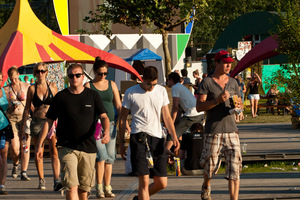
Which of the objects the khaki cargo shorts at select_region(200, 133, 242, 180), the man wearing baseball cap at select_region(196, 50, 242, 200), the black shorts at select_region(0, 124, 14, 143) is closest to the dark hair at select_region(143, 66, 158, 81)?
the man wearing baseball cap at select_region(196, 50, 242, 200)

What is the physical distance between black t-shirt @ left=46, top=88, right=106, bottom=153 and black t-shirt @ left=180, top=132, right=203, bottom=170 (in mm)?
4497

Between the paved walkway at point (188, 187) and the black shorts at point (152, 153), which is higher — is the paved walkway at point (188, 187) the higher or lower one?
the lower one

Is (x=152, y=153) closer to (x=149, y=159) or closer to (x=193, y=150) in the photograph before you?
(x=149, y=159)

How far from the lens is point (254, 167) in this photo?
40.7ft

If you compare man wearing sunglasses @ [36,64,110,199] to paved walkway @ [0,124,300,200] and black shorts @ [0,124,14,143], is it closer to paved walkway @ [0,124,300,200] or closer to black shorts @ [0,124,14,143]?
paved walkway @ [0,124,300,200]

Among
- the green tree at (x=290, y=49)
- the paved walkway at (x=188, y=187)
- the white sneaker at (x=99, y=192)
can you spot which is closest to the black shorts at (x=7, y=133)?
the paved walkway at (x=188, y=187)

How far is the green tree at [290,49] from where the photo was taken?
1145 cm

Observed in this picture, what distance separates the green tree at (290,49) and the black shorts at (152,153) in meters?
4.22

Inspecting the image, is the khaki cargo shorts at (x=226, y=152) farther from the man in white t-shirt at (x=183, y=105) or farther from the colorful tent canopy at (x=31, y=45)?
the colorful tent canopy at (x=31, y=45)

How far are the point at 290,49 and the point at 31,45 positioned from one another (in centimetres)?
947

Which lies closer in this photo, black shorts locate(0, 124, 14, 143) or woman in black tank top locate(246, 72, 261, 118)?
black shorts locate(0, 124, 14, 143)

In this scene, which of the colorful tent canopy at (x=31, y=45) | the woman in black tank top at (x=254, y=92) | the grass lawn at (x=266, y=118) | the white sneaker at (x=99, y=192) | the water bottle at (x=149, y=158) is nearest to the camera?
the water bottle at (x=149, y=158)

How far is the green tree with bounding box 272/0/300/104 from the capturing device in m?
11.5

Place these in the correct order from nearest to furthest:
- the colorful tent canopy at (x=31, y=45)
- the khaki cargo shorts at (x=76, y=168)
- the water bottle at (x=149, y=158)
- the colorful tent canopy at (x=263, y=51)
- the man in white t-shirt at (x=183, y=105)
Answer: the khaki cargo shorts at (x=76, y=168) → the water bottle at (x=149, y=158) → the man in white t-shirt at (x=183, y=105) → the colorful tent canopy at (x=263, y=51) → the colorful tent canopy at (x=31, y=45)
